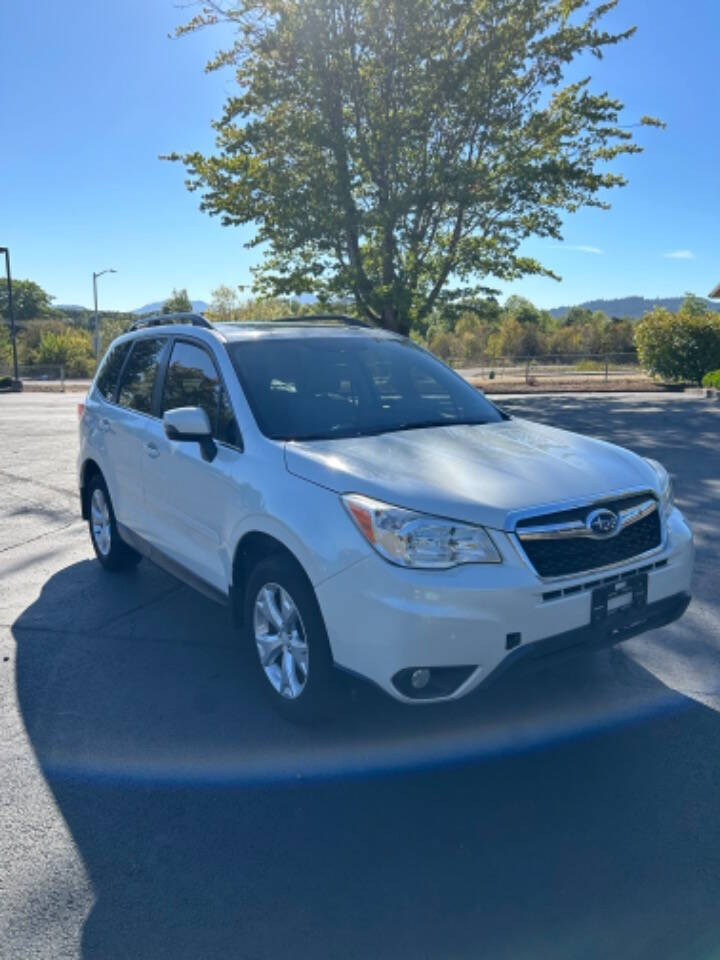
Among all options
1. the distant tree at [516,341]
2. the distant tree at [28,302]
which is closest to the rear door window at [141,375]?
the distant tree at [516,341]

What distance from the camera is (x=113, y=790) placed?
3.16m

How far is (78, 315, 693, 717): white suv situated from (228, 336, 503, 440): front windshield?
0.01 metres

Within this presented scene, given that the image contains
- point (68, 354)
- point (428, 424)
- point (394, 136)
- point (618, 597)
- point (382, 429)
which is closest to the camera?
point (618, 597)

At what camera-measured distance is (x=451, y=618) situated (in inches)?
117

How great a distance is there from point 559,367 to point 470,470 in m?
45.7

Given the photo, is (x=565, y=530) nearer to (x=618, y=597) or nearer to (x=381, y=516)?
(x=618, y=597)

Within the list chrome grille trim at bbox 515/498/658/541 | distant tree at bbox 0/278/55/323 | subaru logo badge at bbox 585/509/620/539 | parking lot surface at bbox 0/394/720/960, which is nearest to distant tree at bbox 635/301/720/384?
parking lot surface at bbox 0/394/720/960

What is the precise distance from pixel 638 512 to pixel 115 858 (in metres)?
2.49

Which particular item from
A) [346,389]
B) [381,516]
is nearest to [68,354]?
[346,389]

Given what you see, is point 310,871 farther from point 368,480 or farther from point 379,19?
point 379,19

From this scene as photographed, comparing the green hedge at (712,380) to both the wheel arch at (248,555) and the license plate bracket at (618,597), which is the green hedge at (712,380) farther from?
the wheel arch at (248,555)

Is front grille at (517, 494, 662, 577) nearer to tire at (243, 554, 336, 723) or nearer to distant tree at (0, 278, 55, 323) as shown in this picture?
tire at (243, 554, 336, 723)

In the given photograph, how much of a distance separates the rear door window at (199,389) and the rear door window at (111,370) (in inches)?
41.1

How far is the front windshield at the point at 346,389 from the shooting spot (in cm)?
405
